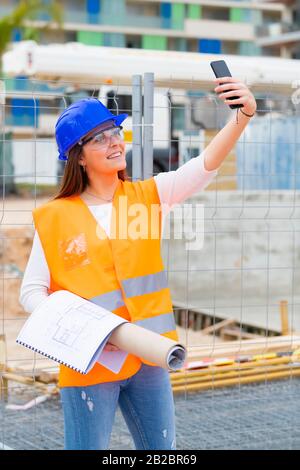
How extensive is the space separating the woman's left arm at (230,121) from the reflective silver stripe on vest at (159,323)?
53cm

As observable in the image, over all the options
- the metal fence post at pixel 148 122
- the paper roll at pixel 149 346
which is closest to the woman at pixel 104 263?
the paper roll at pixel 149 346

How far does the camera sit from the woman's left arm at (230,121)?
286 cm

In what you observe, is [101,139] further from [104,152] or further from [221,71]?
[221,71]

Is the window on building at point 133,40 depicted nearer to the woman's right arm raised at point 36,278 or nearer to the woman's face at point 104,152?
the woman's face at point 104,152

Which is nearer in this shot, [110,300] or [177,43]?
[110,300]

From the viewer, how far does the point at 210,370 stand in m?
5.59

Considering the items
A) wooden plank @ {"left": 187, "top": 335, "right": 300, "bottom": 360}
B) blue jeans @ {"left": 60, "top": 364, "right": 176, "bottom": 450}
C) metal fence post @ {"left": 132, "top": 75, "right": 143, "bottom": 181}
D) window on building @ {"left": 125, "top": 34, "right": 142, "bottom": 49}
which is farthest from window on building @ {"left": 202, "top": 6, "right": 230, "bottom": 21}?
blue jeans @ {"left": 60, "top": 364, "right": 176, "bottom": 450}

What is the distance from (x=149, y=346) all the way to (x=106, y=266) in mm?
409

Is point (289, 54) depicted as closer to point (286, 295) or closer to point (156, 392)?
point (286, 295)

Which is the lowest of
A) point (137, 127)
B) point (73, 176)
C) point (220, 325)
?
point (220, 325)

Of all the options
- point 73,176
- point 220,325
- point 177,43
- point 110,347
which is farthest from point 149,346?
point 177,43

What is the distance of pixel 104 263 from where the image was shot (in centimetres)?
299

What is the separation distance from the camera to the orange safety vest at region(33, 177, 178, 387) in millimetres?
2969

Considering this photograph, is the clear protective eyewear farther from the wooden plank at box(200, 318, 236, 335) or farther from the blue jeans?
the wooden plank at box(200, 318, 236, 335)
